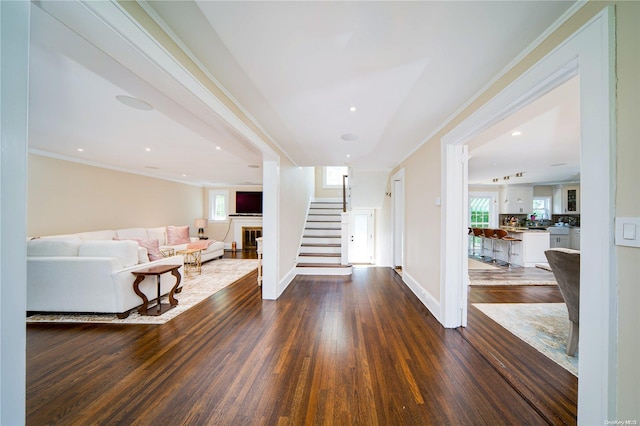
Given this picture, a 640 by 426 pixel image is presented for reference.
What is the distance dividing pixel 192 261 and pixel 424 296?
5245 millimetres

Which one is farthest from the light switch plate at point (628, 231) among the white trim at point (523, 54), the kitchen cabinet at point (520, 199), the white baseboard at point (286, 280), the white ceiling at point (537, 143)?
the kitchen cabinet at point (520, 199)

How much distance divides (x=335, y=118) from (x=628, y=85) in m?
2.08

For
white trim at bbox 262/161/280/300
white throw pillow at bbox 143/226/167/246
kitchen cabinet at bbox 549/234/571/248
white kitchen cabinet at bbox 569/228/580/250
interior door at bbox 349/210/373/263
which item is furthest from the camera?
interior door at bbox 349/210/373/263

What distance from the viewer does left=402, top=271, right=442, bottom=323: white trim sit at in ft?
9.44

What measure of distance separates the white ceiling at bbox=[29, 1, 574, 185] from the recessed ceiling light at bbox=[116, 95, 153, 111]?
0.27ft

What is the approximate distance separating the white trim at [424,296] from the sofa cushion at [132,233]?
6188mm


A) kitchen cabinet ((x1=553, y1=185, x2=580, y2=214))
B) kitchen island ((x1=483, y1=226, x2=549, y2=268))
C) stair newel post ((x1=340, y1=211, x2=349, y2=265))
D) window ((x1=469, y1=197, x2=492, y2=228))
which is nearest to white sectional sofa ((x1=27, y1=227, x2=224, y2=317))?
stair newel post ((x1=340, y1=211, x2=349, y2=265))

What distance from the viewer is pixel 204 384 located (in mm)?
1767

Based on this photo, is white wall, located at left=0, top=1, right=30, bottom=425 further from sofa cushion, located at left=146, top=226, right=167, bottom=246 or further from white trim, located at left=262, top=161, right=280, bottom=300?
sofa cushion, located at left=146, top=226, right=167, bottom=246

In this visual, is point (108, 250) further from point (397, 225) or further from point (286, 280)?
point (397, 225)

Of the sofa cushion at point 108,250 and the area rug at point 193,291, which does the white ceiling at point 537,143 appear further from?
the sofa cushion at point 108,250

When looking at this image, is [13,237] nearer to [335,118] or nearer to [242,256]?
[335,118]

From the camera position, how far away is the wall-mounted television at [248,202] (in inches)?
345

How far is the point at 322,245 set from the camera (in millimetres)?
5652
